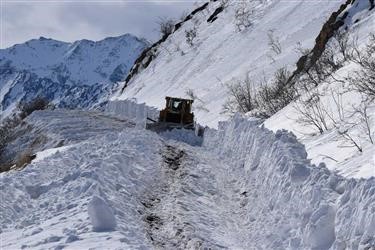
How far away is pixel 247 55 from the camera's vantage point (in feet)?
135

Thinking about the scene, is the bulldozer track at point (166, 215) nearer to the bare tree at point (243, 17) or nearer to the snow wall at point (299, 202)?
the snow wall at point (299, 202)

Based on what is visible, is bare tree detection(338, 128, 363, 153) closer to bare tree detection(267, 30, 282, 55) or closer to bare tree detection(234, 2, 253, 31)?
bare tree detection(267, 30, 282, 55)

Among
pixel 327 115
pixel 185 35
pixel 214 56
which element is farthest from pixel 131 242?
pixel 185 35

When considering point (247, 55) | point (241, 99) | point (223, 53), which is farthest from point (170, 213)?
point (223, 53)

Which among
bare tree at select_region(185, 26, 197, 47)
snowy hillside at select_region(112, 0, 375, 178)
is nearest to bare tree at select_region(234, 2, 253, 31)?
snowy hillside at select_region(112, 0, 375, 178)

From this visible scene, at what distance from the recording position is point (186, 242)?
31.3 ft

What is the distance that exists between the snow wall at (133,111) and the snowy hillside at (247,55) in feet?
2.80

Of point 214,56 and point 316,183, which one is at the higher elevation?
point 214,56

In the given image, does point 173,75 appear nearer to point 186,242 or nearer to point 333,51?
point 333,51

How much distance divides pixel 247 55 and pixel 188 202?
2975cm

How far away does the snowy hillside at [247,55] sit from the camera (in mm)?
18594

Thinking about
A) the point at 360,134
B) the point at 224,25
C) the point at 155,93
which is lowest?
the point at 360,134

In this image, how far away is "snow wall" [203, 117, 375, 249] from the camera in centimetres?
731

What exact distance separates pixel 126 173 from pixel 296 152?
477 cm
